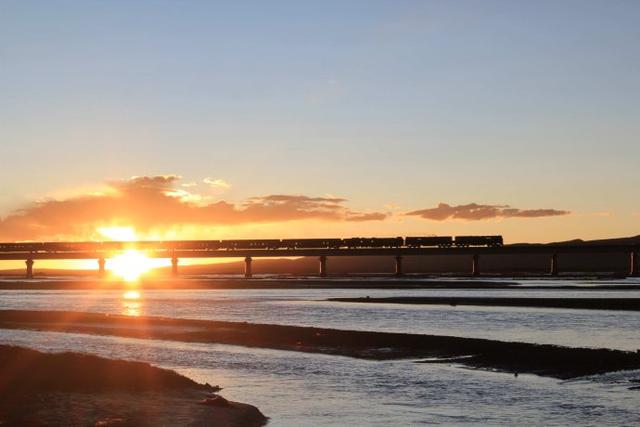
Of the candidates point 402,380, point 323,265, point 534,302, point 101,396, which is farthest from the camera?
point 323,265

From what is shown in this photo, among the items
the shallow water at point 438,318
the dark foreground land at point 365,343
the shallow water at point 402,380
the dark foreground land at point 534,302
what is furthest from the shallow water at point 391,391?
the dark foreground land at point 534,302

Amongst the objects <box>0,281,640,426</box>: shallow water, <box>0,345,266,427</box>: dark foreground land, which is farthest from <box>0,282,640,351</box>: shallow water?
<box>0,345,266,427</box>: dark foreground land

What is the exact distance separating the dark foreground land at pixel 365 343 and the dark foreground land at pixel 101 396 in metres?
11.2

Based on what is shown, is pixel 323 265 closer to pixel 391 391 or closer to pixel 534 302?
pixel 534 302

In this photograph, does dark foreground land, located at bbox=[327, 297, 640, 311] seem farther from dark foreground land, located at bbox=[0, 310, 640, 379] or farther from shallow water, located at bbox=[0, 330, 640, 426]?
shallow water, located at bbox=[0, 330, 640, 426]

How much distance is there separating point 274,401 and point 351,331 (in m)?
22.2

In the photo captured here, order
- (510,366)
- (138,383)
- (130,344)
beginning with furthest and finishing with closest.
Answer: (130,344), (510,366), (138,383)

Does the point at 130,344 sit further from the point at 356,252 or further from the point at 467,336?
the point at 356,252

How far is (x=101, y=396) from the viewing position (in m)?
25.8

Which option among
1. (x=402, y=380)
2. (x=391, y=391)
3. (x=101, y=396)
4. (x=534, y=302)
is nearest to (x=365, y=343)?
(x=402, y=380)

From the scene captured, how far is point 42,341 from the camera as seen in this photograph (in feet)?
150

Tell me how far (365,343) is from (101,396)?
1905 cm

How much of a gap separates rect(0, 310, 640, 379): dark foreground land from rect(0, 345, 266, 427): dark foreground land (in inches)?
441

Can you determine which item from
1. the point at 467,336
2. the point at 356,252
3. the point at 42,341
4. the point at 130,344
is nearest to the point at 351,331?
the point at 467,336
